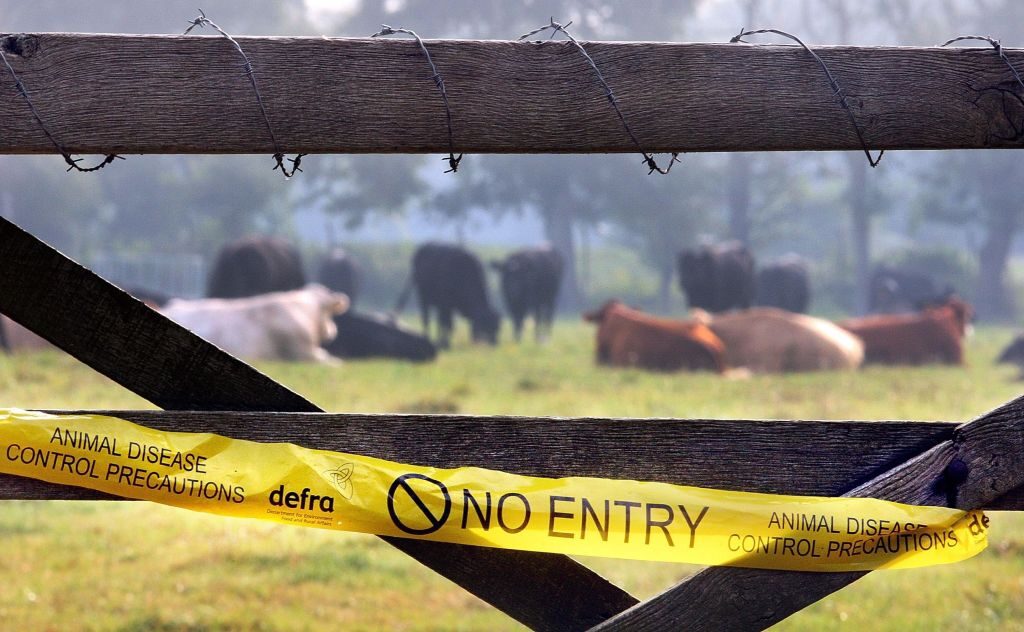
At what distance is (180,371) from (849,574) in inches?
55.2

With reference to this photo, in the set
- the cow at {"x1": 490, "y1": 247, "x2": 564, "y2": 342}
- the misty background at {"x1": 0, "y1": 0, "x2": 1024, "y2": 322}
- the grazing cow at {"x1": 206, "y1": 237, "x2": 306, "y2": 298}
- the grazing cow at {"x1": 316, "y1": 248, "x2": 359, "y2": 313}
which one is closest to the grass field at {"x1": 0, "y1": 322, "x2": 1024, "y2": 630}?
the grazing cow at {"x1": 206, "y1": 237, "x2": 306, "y2": 298}

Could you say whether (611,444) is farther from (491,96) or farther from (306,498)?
(491,96)

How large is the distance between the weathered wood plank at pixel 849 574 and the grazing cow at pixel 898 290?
119ft

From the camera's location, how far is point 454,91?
6.85 ft

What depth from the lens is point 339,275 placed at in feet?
119

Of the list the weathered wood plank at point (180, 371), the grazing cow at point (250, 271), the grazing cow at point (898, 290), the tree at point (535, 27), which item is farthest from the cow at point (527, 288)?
the weathered wood plank at point (180, 371)

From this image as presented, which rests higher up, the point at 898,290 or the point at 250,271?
the point at 898,290

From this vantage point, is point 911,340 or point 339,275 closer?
point 911,340

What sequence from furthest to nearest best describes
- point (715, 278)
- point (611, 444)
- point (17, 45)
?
point (715, 278) < point (611, 444) < point (17, 45)

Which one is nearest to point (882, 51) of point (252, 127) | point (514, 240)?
point (252, 127)

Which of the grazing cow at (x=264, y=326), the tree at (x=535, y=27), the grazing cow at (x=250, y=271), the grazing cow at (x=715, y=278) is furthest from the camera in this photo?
the tree at (x=535, y=27)

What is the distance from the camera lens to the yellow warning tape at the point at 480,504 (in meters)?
2.09

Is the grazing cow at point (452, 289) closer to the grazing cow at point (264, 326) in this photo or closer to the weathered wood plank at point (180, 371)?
the grazing cow at point (264, 326)

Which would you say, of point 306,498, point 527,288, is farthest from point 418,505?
point 527,288
